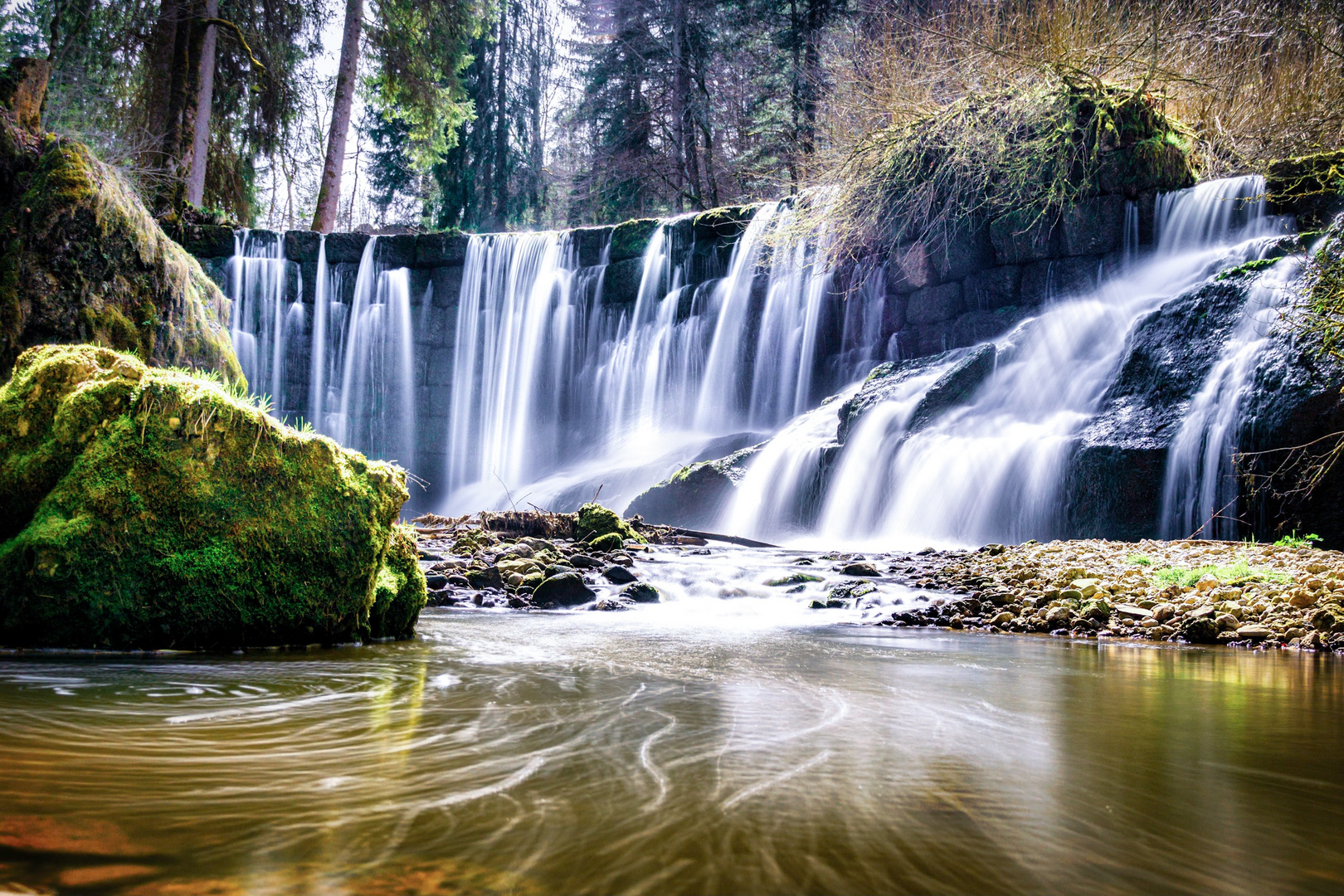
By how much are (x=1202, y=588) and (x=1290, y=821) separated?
483 centimetres

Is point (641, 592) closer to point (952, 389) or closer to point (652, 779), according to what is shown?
point (652, 779)

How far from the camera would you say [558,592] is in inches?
269

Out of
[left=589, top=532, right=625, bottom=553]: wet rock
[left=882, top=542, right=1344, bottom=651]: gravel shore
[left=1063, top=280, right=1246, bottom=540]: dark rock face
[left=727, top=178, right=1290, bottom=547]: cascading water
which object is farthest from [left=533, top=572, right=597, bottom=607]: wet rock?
[left=1063, top=280, right=1246, bottom=540]: dark rock face

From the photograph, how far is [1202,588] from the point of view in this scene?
5.88 meters

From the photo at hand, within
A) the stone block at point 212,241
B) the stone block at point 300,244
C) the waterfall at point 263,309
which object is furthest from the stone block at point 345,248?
the stone block at point 212,241

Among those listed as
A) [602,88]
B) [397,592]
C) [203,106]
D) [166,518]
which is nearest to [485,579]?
[397,592]

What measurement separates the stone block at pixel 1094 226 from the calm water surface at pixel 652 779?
1226 cm

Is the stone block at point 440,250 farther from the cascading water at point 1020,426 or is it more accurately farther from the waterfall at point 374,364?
the cascading water at point 1020,426

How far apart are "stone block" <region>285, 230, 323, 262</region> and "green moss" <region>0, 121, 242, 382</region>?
13.2 meters

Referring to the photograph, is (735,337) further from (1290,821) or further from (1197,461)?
(1290,821)

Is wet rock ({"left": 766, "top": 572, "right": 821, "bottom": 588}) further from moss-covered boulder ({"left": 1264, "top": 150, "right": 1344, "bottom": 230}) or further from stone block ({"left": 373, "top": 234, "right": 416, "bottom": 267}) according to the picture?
stone block ({"left": 373, "top": 234, "right": 416, "bottom": 267})

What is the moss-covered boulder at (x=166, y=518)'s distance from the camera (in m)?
3.59

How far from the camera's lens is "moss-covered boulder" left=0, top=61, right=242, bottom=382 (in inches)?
252

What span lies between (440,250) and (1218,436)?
1771 cm
